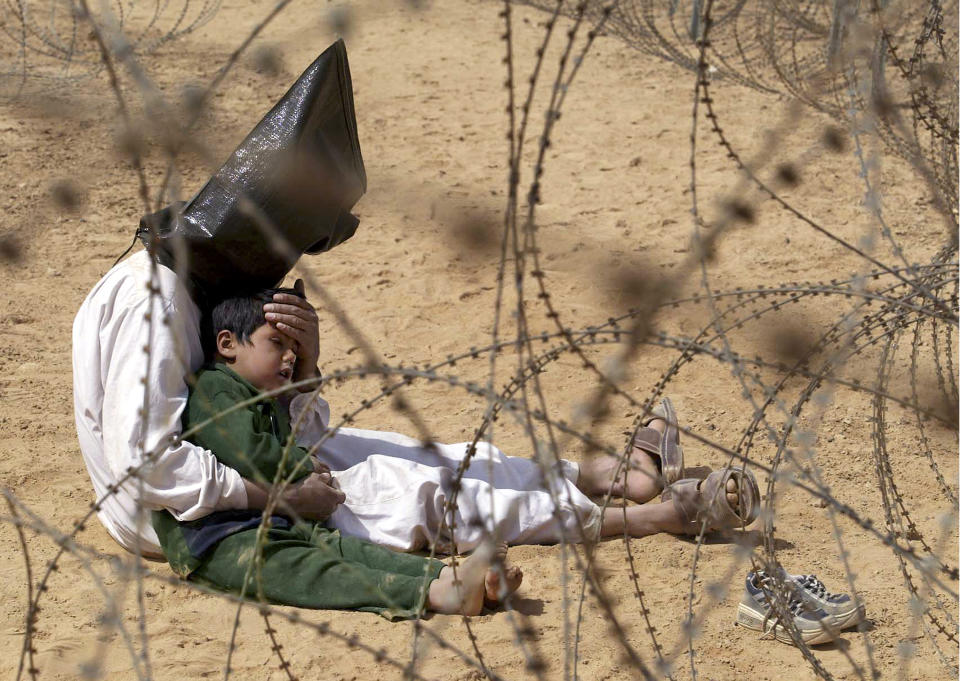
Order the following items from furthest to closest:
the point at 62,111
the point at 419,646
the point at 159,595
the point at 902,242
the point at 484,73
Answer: the point at 484,73, the point at 62,111, the point at 902,242, the point at 159,595, the point at 419,646

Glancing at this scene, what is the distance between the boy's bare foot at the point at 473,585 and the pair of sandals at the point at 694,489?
1.78ft

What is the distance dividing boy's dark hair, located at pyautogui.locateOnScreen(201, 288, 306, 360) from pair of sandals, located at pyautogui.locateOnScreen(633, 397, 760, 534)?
4.01 feet

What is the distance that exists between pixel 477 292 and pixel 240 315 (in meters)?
2.39

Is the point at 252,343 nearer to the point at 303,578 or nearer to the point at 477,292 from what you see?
the point at 303,578

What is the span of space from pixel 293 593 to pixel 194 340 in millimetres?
848

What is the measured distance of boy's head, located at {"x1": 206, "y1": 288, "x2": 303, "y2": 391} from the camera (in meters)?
3.63

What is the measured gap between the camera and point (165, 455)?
3328 millimetres

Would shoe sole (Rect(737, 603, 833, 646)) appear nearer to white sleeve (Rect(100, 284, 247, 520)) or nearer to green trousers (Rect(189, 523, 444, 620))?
green trousers (Rect(189, 523, 444, 620))

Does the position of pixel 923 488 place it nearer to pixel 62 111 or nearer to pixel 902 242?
pixel 902 242

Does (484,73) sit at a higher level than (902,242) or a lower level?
higher

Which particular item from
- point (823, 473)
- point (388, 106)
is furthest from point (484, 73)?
point (823, 473)

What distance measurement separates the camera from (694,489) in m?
3.87

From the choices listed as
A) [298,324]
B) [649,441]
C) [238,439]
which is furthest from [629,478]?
[238,439]

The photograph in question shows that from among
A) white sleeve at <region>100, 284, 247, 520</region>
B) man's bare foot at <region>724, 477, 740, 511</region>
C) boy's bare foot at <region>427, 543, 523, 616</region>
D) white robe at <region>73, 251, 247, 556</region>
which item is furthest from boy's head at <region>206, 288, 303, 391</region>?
man's bare foot at <region>724, 477, 740, 511</region>
